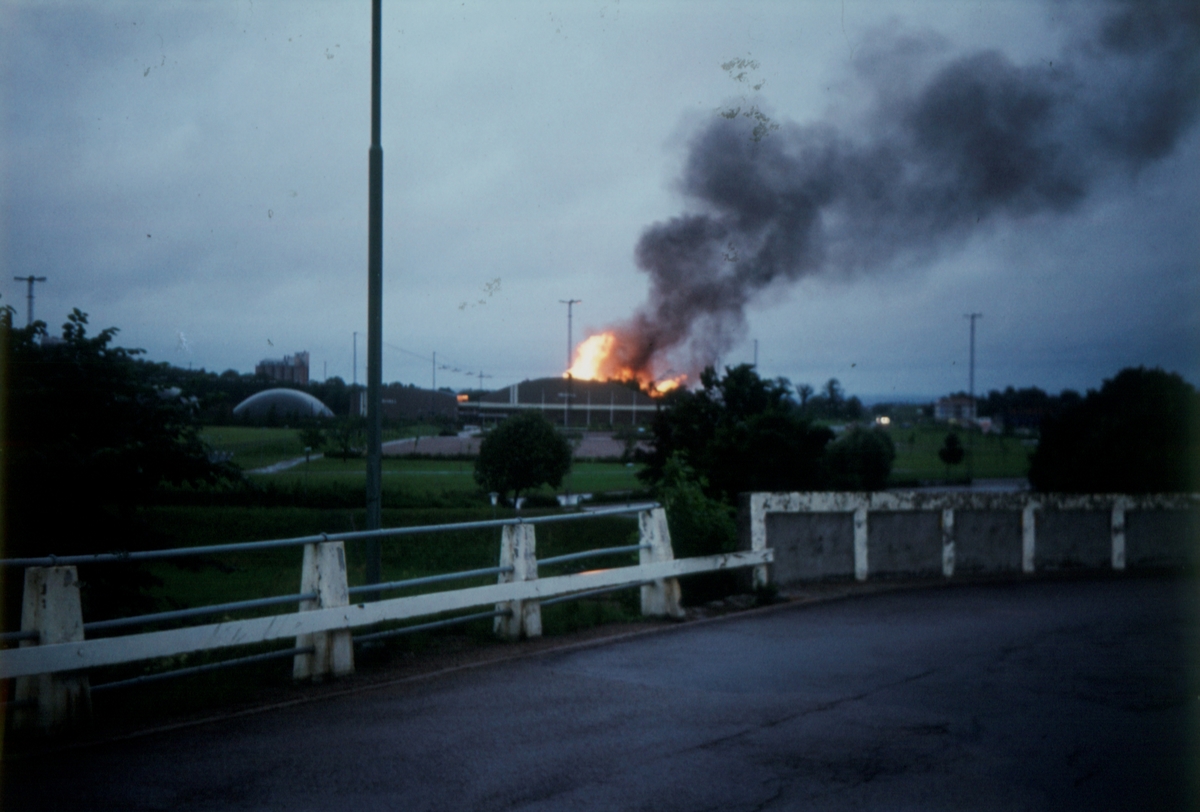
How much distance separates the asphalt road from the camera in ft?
16.0

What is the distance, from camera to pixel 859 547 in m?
14.1

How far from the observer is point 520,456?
35.2 m

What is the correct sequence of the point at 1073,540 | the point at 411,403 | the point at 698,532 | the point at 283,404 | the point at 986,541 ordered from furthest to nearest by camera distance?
the point at 411,403, the point at 283,404, the point at 1073,540, the point at 986,541, the point at 698,532

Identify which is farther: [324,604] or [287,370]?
[287,370]

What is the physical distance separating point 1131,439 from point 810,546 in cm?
2264

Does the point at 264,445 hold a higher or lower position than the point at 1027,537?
higher

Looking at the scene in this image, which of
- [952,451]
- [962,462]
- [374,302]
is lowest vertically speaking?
[962,462]

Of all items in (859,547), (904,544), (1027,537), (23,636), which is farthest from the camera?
(1027,537)

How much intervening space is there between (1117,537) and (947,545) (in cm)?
468

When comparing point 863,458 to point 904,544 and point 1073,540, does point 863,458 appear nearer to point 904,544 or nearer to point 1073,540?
point 1073,540

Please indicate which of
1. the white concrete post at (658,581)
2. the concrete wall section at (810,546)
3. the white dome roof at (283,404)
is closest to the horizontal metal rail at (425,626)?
the white concrete post at (658,581)

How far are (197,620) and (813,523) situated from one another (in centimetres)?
890

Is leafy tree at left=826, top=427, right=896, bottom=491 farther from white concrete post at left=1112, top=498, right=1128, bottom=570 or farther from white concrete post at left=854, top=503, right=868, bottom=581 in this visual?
white concrete post at left=854, top=503, right=868, bottom=581

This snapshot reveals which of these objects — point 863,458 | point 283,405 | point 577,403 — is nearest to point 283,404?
point 283,405
